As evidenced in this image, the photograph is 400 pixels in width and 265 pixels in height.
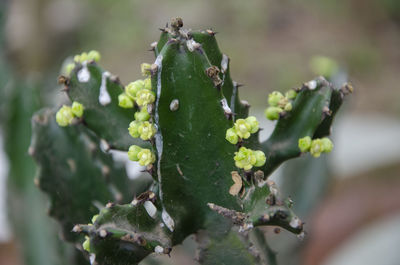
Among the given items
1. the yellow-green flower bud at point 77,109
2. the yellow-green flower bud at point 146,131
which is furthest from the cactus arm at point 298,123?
the yellow-green flower bud at point 77,109

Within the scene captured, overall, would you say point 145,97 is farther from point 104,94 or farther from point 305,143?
point 305,143

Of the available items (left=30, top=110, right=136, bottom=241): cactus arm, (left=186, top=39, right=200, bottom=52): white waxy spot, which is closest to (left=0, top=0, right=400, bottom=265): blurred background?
(left=30, top=110, right=136, bottom=241): cactus arm

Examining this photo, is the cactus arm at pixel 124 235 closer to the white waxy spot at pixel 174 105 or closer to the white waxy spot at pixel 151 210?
the white waxy spot at pixel 151 210

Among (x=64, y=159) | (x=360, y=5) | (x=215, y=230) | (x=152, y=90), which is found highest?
(x=360, y=5)

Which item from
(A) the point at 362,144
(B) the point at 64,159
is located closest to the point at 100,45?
(A) the point at 362,144

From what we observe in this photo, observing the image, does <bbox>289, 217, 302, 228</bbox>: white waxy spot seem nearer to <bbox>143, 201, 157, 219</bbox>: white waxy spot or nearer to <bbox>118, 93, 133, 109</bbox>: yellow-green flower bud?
<bbox>143, 201, 157, 219</bbox>: white waxy spot

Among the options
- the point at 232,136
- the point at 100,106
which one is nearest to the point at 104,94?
the point at 100,106

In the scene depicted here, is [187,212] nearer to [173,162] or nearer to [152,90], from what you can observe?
[173,162]
